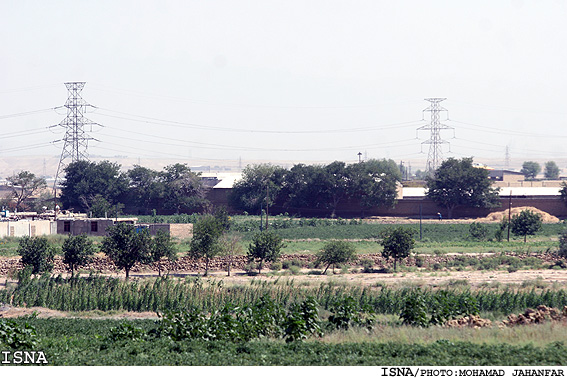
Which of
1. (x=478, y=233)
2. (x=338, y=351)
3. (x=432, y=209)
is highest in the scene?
(x=432, y=209)

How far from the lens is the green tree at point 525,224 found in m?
62.5

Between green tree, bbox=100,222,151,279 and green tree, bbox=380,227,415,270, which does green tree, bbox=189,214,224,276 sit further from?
green tree, bbox=380,227,415,270

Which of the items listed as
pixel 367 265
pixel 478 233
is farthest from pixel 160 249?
pixel 478 233

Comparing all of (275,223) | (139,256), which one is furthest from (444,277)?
(275,223)

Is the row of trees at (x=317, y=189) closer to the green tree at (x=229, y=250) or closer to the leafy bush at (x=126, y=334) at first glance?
the green tree at (x=229, y=250)

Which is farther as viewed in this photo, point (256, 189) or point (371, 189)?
point (256, 189)

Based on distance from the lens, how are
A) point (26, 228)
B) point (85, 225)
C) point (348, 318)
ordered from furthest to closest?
point (85, 225) < point (26, 228) < point (348, 318)

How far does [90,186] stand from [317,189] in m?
32.6

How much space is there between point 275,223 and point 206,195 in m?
24.7

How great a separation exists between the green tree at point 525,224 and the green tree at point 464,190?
21.6 metres

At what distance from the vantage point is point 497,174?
152 metres

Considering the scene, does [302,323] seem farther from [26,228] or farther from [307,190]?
[307,190]

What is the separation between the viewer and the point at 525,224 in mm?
62344

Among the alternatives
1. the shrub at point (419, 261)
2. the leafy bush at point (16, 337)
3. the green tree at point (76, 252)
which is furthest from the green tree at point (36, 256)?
the shrub at point (419, 261)
